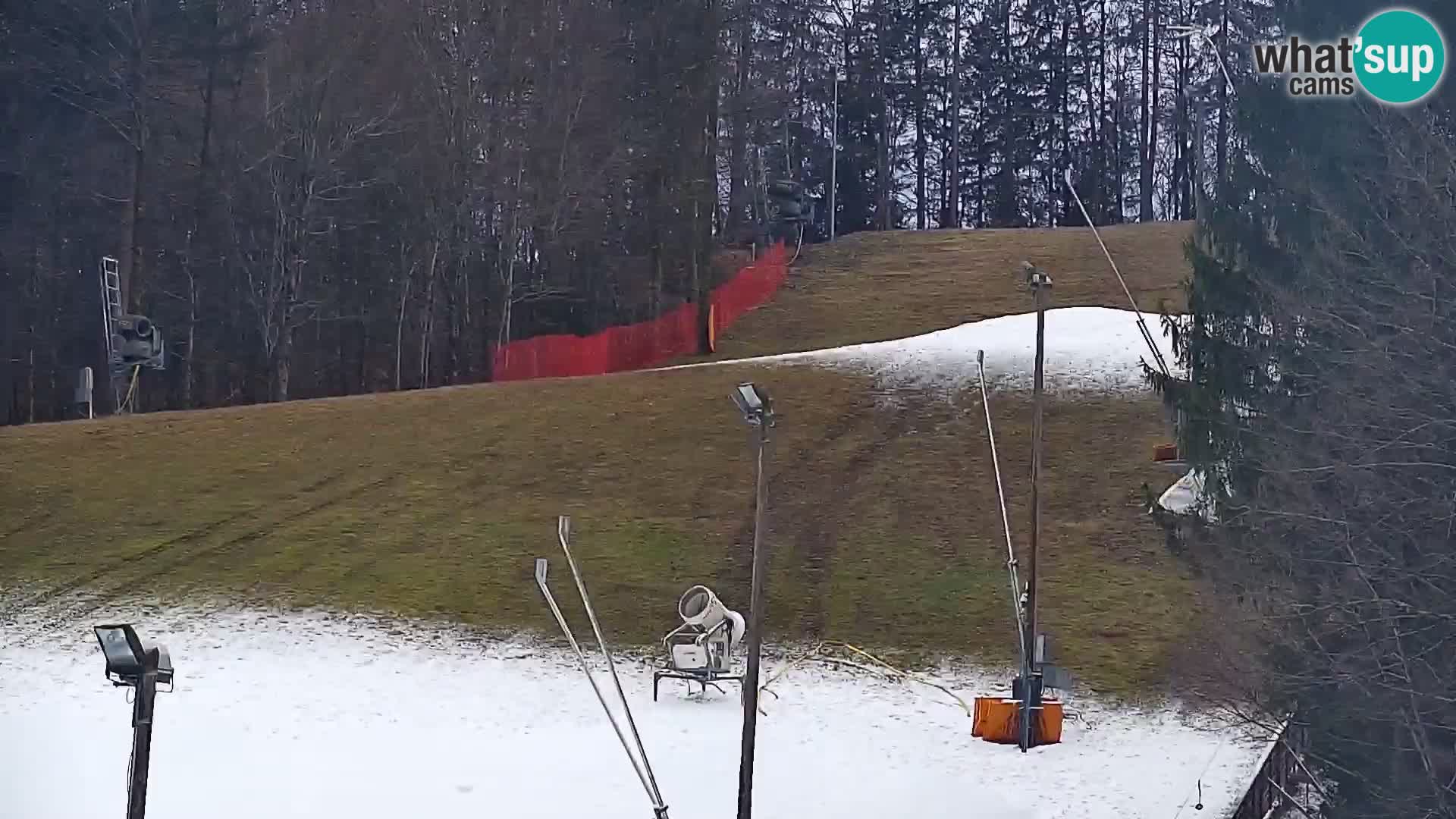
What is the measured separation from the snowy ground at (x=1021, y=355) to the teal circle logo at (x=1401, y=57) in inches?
606

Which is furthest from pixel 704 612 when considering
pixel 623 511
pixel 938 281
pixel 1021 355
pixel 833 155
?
pixel 833 155

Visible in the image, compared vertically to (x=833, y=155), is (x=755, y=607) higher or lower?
lower

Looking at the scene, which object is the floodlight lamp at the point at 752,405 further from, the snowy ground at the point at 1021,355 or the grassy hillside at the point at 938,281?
the grassy hillside at the point at 938,281

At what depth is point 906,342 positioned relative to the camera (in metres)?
30.8

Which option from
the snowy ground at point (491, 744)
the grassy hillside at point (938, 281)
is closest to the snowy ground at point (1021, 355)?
the grassy hillside at point (938, 281)

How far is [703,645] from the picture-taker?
15.7m

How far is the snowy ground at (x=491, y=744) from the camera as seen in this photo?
1291 cm

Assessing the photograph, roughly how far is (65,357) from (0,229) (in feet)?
11.3

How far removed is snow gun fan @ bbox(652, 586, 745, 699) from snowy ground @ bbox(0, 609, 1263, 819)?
29 centimetres

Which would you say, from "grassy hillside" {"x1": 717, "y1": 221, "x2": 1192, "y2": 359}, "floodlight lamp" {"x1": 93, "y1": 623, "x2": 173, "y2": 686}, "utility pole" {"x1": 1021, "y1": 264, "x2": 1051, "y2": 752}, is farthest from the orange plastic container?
"grassy hillside" {"x1": 717, "y1": 221, "x2": 1192, "y2": 359}

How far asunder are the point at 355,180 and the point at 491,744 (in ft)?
79.7

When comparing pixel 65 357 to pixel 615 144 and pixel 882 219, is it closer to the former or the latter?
→ pixel 615 144

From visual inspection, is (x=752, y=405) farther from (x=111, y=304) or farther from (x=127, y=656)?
(x=111, y=304)

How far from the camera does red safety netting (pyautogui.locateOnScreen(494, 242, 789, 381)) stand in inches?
1348
